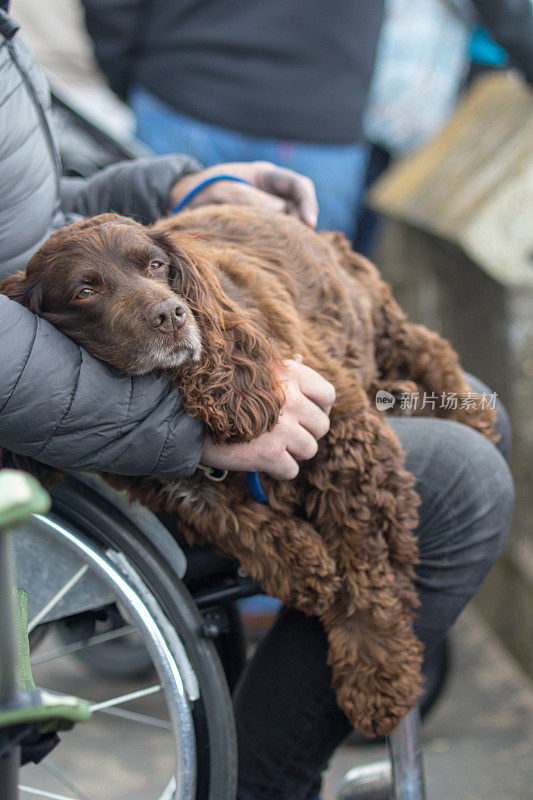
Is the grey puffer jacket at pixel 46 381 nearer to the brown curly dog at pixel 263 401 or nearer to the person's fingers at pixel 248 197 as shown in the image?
the brown curly dog at pixel 263 401

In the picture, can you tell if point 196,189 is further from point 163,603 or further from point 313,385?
point 163,603

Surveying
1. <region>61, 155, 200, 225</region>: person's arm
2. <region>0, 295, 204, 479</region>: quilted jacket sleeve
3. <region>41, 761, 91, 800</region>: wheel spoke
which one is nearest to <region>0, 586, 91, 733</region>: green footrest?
<region>0, 295, 204, 479</region>: quilted jacket sleeve

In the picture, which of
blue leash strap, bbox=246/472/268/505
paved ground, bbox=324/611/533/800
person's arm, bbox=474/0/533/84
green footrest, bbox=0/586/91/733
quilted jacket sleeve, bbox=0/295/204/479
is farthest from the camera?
person's arm, bbox=474/0/533/84

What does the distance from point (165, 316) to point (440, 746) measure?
1.78 metres

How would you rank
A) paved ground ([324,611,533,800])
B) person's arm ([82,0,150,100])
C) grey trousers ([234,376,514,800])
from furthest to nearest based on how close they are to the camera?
person's arm ([82,0,150,100]) < paved ground ([324,611,533,800]) < grey trousers ([234,376,514,800])

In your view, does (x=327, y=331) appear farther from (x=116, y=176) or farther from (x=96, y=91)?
(x=96, y=91)

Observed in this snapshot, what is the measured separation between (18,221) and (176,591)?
0.72 meters

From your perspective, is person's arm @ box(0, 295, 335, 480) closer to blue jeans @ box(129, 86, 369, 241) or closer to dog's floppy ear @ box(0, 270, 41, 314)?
dog's floppy ear @ box(0, 270, 41, 314)

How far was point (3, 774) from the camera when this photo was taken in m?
0.94

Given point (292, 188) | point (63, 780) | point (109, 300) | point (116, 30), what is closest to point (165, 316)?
point (109, 300)

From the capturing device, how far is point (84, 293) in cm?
135

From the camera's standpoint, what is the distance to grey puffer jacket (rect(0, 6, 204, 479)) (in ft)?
4.11

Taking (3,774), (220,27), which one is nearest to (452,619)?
(3,774)

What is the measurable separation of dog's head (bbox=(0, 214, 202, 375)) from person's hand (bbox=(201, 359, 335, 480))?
6.7 inches
